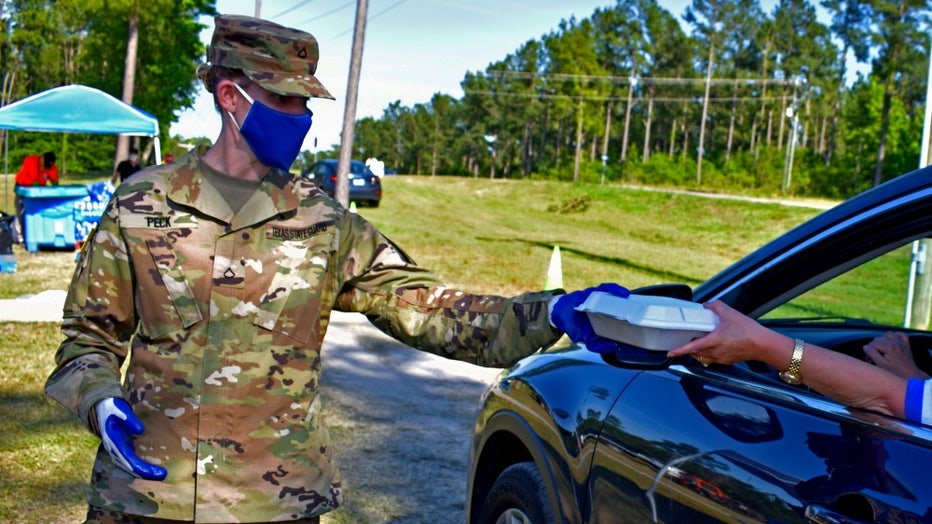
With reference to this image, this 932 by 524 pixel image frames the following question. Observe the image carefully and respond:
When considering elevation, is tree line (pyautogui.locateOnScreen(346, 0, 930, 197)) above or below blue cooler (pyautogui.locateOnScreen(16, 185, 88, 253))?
above

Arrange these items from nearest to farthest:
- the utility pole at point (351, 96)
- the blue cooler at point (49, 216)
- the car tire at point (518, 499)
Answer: the car tire at point (518, 499) → the blue cooler at point (49, 216) → the utility pole at point (351, 96)

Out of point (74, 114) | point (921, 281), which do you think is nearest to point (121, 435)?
point (921, 281)

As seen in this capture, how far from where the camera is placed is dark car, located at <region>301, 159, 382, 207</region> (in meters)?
29.8

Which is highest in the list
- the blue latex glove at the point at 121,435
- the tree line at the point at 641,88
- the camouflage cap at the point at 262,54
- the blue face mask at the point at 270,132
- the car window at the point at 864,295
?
the tree line at the point at 641,88

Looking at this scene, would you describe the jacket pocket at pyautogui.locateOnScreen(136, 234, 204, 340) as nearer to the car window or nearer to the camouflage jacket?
the camouflage jacket

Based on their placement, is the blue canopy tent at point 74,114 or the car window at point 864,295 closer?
the car window at point 864,295

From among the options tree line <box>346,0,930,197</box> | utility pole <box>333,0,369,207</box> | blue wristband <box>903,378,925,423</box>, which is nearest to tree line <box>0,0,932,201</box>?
tree line <box>346,0,930,197</box>

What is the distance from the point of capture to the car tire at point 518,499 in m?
3.03

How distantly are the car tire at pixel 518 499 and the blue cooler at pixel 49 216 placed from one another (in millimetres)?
14612

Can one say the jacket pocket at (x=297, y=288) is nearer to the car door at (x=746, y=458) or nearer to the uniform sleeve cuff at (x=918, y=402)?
the car door at (x=746, y=458)

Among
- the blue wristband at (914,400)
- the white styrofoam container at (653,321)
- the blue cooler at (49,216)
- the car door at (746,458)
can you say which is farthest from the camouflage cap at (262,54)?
the blue cooler at (49,216)

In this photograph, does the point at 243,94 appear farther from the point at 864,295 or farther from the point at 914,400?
the point at 864,295

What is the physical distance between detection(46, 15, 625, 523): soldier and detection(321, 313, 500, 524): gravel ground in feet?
8.60

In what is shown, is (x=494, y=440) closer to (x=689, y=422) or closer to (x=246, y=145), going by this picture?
(x=689, y=422)
